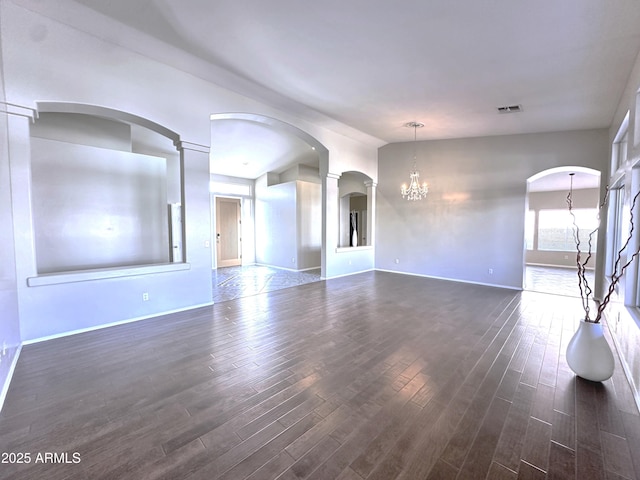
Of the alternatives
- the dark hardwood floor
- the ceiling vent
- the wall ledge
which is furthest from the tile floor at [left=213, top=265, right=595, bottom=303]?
the ceiling vent

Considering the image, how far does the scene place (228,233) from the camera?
31.6 feet

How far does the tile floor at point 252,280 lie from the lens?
5863 mm

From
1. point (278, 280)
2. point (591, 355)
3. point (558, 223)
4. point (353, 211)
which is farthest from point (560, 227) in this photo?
point (278, 280)

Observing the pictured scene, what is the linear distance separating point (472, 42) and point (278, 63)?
2372 mm

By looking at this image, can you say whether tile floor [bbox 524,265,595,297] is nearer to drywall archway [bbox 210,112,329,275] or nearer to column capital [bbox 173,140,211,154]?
drywall archway [bbox 210,112,329,275]

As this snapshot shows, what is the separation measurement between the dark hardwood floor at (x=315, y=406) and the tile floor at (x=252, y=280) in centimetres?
198

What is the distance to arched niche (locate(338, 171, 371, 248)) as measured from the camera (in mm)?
9477

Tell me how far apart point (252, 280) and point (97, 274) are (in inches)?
150

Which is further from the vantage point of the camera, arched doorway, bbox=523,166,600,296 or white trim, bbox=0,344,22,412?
arched doorway, bbox=523,166,600,296

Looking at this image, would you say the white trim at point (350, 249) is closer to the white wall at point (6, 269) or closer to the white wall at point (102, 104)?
the white wall at point (102, 104)

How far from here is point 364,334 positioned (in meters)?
3.56

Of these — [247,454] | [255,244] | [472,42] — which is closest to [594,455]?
[247,454]

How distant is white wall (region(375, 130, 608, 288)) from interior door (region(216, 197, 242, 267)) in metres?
4.88

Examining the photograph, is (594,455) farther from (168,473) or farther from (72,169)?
(72,169)
